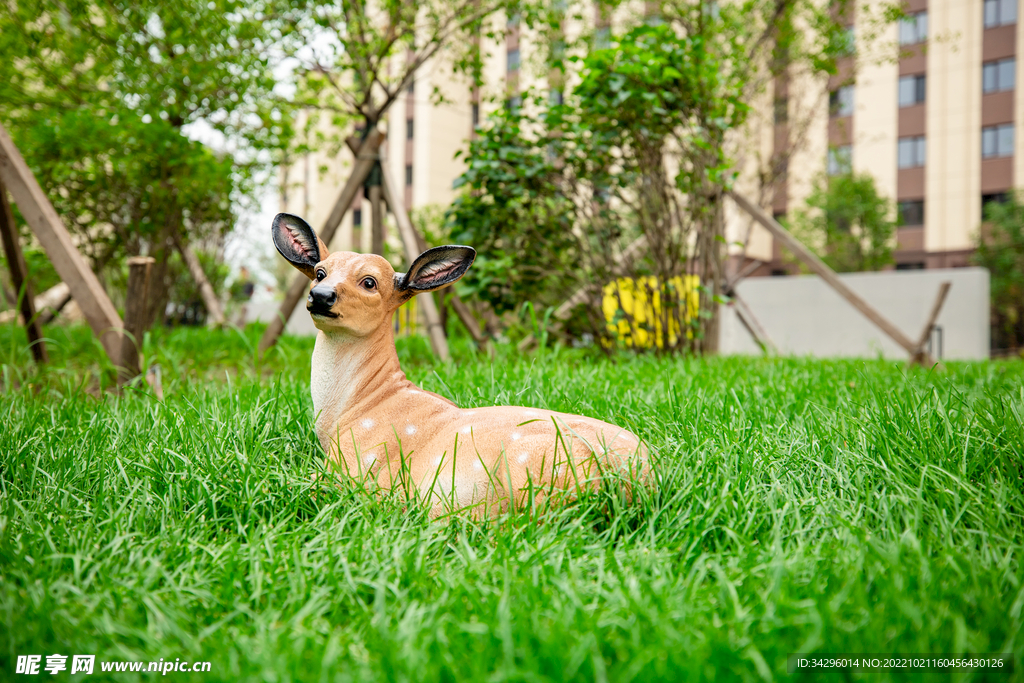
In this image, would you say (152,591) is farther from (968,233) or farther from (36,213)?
(968,233)

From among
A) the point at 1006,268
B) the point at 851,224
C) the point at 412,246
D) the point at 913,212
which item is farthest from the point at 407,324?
the point at 913,212

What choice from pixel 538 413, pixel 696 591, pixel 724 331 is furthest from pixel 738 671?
pixel 724 331

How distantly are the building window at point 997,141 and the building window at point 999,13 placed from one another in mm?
3917

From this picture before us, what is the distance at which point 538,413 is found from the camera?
1.94 metres

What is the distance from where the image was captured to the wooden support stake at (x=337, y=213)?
5.21 meters

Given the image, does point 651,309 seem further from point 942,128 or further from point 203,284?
point 942,128

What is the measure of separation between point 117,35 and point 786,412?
6.80m

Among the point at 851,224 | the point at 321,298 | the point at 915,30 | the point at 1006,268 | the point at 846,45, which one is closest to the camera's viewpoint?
the point at 321,298

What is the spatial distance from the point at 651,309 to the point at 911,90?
92.7 feet

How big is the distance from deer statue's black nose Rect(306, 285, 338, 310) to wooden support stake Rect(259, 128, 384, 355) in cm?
351

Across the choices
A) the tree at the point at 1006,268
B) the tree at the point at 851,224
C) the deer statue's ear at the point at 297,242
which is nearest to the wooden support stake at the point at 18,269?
the deer statue's ear at the point at 297,242

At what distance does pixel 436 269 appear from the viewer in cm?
197

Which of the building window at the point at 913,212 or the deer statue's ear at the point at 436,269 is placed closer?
the deer statue's ear at the point at 436,269

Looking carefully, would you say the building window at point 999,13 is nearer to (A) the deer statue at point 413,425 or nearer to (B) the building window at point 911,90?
(B) the building window at point 911,90
